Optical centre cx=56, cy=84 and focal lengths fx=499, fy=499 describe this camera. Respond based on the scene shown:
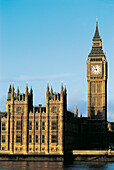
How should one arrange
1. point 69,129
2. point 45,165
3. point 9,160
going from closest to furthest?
point 45,165
point 9,160
point 69,129

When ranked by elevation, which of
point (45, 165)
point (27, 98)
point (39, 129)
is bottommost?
point (45, 165)

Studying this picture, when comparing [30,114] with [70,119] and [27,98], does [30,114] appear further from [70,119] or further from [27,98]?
[70,119]

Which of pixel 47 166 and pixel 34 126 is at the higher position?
pixel 34 126

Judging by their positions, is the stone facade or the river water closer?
the river water

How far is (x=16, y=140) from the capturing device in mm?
180500

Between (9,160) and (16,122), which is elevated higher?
(16,122)

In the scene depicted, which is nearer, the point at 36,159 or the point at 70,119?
the point at 36,159

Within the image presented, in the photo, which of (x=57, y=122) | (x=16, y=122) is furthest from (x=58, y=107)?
(x=16, y=122)

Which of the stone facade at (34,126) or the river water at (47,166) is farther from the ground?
the stone facade at (34,126)

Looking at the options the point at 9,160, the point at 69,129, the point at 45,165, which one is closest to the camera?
the point at 45,165

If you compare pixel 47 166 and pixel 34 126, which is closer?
pixel 47 166

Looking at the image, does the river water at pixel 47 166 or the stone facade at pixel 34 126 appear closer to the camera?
the river water at pixel 47 166

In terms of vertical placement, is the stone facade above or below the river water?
above

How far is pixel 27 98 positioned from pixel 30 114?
592cm
